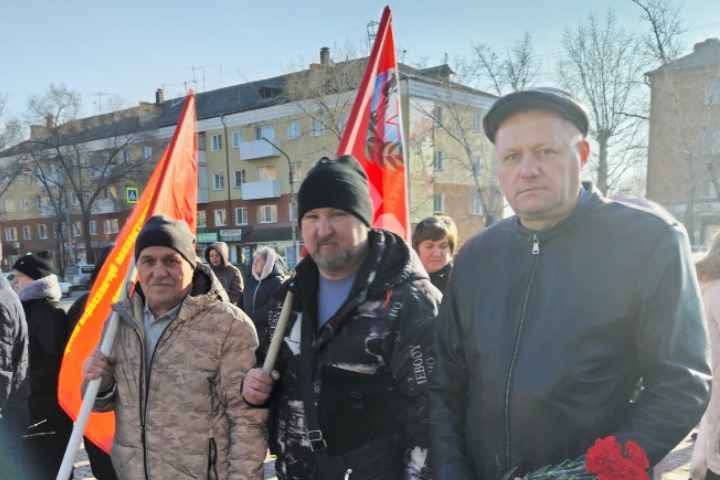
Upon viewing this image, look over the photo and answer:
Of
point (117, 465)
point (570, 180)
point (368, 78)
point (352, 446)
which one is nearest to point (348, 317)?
point (352, 446)

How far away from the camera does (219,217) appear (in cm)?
4144

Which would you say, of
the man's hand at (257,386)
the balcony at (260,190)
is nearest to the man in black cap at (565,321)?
the man's hand at (257,386)

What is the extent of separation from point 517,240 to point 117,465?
2.06 metres

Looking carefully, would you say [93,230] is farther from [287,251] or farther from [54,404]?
[54,404]

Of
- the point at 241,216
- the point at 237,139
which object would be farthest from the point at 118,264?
the point at 237,139

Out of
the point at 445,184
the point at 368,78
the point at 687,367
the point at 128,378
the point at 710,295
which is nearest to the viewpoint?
the point at 687,367

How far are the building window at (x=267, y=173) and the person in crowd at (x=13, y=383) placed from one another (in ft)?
116

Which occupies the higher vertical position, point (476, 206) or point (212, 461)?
point (476, 206)

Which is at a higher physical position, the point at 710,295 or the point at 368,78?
the point at 368,78

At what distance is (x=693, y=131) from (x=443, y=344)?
76.9 feet

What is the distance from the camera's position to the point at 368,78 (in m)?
3.65

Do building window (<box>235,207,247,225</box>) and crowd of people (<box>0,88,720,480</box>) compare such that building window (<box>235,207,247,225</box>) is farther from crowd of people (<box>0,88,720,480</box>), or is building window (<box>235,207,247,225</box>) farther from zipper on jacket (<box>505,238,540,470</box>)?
zipper on jacket (<box>505,238,540,470</box>)

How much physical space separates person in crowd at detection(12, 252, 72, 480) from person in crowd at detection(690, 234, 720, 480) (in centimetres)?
420

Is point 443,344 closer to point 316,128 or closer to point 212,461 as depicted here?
point 212,461
